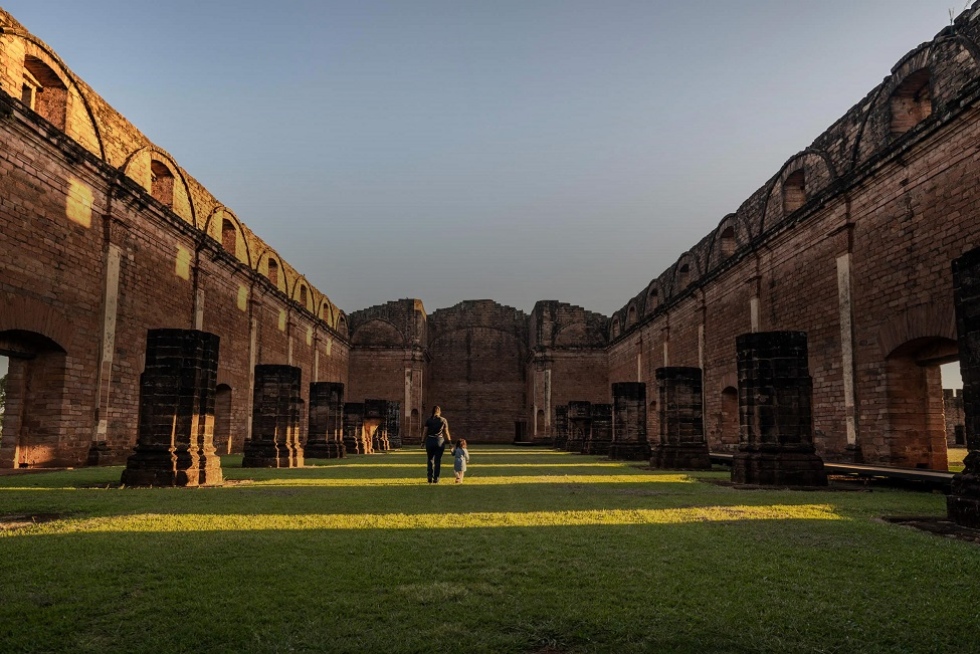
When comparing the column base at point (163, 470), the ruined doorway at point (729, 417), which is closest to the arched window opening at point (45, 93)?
the column base at point (163, 470)

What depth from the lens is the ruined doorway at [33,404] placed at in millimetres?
10977

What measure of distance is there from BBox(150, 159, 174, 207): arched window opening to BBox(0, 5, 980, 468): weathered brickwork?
0.16ft

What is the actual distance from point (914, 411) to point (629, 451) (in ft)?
23.8

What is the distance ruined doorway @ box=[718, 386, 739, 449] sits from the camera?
1891 cm

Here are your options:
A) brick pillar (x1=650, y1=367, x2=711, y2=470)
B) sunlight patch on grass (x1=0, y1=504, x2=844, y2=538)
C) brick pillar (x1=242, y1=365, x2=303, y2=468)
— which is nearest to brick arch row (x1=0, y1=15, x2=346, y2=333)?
brick pillar (x1=242, y1=365, x2=303, y2=468)

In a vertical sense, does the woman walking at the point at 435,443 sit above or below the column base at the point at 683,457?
above

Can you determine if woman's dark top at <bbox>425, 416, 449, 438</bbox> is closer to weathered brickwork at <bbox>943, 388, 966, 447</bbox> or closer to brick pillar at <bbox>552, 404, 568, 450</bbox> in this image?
brick pillar at <bbox>552, 404, 568, 450</bbox>

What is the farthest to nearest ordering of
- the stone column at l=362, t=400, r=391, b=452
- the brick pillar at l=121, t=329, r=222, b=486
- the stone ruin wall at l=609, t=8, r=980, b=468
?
1. the stone column at l=362, t=400, r=391, b=452
2. the stone ruin wall at l=609, t=8, r=980, b=468
3. the brick pillar at l=121, t=329, r=222, b=486

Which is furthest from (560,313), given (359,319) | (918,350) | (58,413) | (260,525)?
(260,525)

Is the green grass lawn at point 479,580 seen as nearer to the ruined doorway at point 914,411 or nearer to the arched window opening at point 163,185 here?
the ruined doorway at point 914,411

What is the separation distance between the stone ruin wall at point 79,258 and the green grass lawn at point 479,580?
586 cm

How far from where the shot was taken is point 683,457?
42.3ft

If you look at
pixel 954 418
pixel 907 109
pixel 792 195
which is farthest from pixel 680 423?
pixel 954 418

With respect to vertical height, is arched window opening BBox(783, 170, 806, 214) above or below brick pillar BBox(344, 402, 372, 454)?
above
